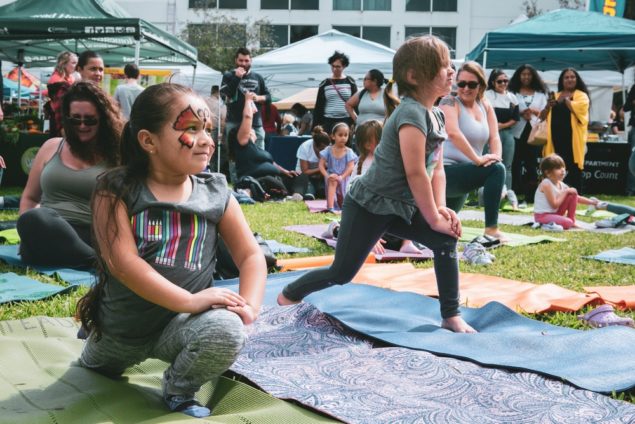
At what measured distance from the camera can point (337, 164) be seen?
10430 millimetres

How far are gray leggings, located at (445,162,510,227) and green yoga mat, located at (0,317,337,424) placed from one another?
3.49m

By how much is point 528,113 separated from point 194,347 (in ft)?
34.3

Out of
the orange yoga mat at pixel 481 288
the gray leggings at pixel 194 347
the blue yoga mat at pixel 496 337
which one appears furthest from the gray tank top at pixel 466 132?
the gray leggings at pixel 194 347

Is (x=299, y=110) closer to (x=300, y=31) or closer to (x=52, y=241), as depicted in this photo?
(x=52, y=241)

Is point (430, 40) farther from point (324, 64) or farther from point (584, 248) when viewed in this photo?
point (324, 64)

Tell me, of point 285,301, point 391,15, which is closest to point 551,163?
point 285,301

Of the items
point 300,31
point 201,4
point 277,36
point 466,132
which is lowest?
point 466,132

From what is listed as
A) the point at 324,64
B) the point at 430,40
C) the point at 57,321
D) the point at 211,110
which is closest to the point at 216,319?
the point at 211,110

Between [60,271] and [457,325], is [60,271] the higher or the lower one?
the lower one

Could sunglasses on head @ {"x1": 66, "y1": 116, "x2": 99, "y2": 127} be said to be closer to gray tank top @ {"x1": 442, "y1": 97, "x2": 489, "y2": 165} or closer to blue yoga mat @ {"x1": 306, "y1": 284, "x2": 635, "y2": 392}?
blue yoga mat @ {"x1": 306, "y1": 284, "x2": 635, "y2": 392}

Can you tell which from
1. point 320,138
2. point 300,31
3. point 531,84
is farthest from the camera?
point 300,31

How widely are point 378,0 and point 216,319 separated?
138 ft

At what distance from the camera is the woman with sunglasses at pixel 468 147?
5.87 m

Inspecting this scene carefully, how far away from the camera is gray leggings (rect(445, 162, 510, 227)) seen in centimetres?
601
